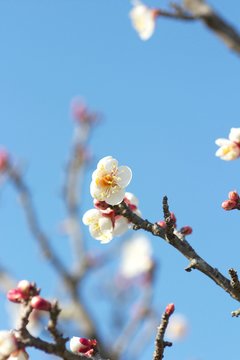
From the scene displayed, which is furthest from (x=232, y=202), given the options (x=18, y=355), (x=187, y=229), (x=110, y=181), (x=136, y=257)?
(x=136, y=257)

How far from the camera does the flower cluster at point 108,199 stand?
2.01 m

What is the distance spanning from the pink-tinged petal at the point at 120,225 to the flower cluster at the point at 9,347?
2.14 ft

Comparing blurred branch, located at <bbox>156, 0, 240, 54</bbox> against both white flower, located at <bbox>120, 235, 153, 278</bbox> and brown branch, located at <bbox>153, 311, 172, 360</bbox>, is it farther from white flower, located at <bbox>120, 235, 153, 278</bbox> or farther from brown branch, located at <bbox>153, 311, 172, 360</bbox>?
white flower, located at <bbox>120, 235, 153, 278</bbox>

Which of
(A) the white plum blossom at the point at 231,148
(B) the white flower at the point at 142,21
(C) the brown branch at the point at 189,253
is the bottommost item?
(C) the brown branch at the point at 189,253

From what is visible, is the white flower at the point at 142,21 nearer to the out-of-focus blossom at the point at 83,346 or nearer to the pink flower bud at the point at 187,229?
the pink flower bud at the point at 187,229

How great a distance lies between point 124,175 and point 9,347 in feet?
2.85

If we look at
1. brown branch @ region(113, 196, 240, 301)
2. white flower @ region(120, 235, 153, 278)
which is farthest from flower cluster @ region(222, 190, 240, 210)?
white flower @ region(120, 235, 153, 278)

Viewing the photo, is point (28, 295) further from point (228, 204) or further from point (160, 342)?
point (228, 204)

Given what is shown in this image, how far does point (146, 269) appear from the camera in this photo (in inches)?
227

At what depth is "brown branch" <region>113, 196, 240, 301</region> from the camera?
1698 mm

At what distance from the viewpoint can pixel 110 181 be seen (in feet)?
6.78

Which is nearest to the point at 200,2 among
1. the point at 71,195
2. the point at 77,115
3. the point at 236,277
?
the point at 236,277

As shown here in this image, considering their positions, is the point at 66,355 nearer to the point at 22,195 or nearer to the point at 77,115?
the point at 22,195

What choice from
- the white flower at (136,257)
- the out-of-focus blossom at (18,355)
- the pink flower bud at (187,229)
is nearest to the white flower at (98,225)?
the pink flower bud at (187,229)
